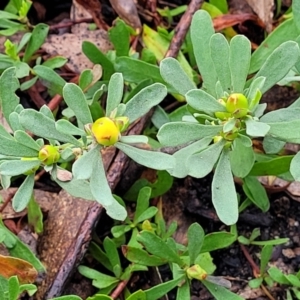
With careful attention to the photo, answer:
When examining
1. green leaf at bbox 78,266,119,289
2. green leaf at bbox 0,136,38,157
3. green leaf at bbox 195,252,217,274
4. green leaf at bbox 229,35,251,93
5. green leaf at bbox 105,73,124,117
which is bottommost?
green leaf at bbox 78,266,119,289

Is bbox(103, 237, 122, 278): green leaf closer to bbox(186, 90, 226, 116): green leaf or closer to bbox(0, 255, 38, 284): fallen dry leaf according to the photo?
bbox(0, 255, 38, 284): fallen dry leaf

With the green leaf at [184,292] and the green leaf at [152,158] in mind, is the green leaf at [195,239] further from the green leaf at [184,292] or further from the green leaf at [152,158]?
the green leaf at [152,158]

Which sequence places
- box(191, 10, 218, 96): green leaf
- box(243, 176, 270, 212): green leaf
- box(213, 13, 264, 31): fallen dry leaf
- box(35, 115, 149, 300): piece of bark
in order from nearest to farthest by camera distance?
1. box(191, 10, 218, 96): green leaf
2. box(35, 115, 149, 300): piece of bark
3. box(243, 176, 270, 212): green leaf
4. box(213, 13, 264, 31): fallen dry leaf

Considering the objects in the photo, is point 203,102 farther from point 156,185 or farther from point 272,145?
point 156,185

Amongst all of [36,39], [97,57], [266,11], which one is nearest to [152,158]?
[97,57]

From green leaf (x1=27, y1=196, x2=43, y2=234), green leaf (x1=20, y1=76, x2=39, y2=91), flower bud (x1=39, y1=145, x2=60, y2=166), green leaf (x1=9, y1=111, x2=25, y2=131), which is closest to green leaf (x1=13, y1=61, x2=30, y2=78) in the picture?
green leaf (x1=20, y1=76, x2=39, y2=91)

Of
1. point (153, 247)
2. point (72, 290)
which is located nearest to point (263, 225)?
point (153, 247)

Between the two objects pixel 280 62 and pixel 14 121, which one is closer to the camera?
pixel 280 62
